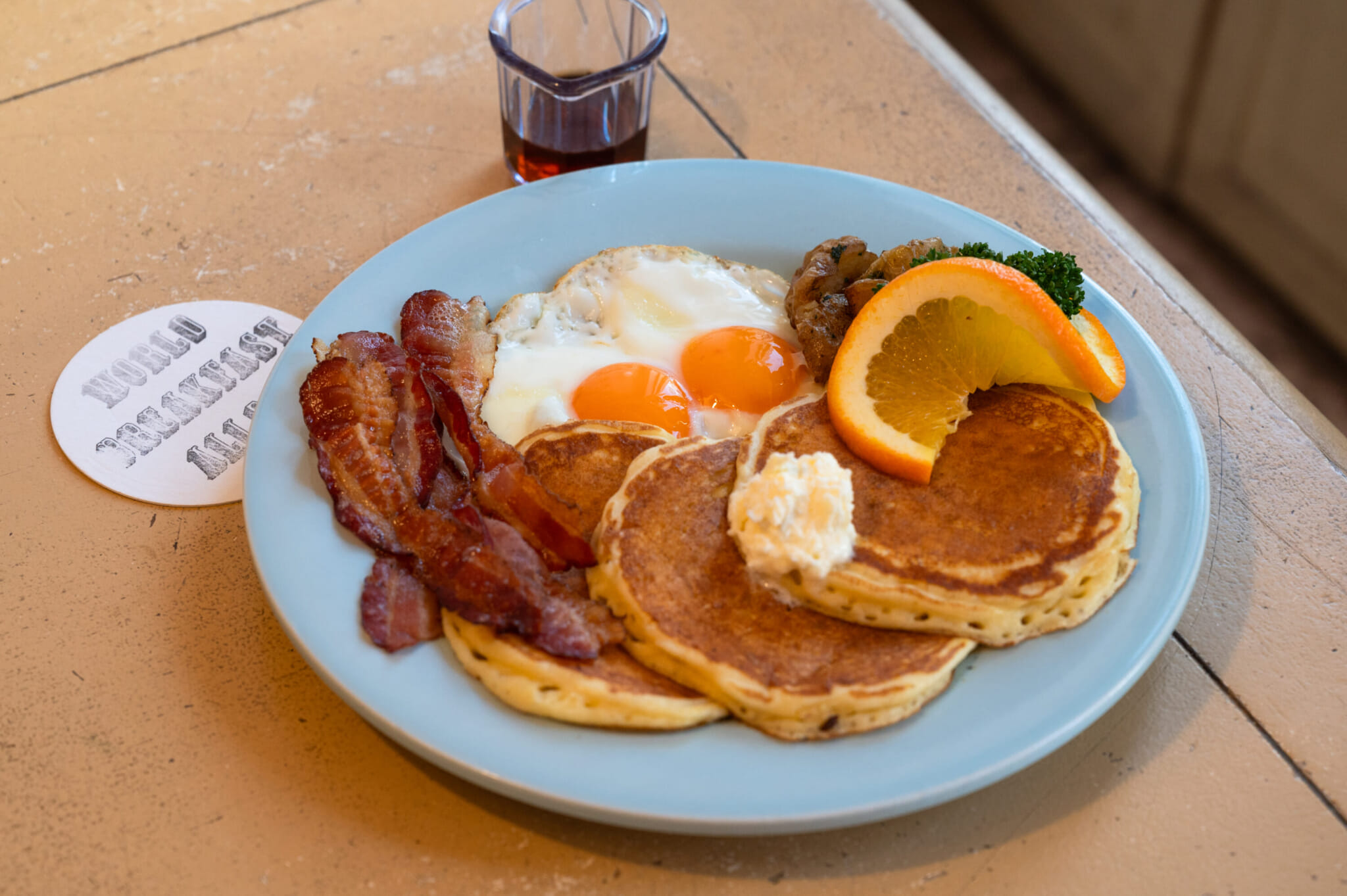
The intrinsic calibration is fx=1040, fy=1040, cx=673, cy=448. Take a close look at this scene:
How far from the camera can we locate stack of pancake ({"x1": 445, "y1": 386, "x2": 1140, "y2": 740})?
5.00ft

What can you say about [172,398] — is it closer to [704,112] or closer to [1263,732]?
[704,112]

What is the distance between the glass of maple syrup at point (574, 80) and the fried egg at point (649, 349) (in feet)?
1.25

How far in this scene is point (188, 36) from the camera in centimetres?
304

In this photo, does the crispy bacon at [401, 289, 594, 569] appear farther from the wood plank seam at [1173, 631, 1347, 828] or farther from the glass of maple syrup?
the wood plank seam at [1173, 631, 1347, 828]

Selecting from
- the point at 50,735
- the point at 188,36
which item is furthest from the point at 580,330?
the point at 188,36

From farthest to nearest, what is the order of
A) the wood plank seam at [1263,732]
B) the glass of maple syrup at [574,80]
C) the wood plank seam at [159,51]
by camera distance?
the wood plank seam at [159,51] < the glass of maple syrup at [574,80] < the wood plank seam at [1263,732]

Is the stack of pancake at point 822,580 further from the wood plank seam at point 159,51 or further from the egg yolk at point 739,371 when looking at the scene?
the wood plank seam at point 159,51

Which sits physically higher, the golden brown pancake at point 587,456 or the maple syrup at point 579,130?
the maple syrup at point 579,130

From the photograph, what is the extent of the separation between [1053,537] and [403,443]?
1.13 meters

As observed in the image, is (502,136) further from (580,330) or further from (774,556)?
(774,556)

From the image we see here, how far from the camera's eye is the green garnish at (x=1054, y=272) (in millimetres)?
2006

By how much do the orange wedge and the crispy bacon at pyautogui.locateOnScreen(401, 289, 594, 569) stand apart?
21.2 inches

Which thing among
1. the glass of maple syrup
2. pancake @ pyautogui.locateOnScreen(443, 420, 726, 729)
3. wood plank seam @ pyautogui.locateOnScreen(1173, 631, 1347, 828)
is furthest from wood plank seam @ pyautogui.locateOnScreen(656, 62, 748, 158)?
wood plank seam @ pyautogui.locateOnScreen(1173, 631, 1347, 828)

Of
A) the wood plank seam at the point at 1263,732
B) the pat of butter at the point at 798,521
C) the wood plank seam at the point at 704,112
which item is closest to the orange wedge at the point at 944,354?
the pat of butter at the point at 798,521
